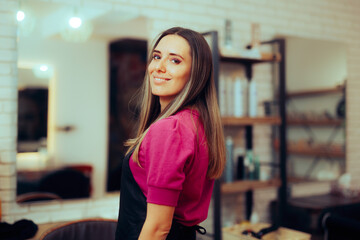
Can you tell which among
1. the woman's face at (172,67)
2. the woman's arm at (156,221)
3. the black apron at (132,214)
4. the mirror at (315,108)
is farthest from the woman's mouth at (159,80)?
the mirror at (315,108)

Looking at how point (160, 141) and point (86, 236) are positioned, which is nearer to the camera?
point (160, 141)

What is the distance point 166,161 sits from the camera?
114cm

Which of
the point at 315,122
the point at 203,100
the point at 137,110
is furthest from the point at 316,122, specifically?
the point at 203,100

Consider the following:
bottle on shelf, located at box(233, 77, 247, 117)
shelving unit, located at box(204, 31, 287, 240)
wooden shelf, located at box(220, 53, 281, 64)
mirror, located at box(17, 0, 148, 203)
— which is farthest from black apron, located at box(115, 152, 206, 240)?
wooden shelf, located at box(220, 53, 281, 64)

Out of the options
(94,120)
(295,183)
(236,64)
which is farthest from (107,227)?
(295,183)

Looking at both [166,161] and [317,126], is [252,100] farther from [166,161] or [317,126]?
[166,161]

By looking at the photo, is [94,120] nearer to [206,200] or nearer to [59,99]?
[59,99]

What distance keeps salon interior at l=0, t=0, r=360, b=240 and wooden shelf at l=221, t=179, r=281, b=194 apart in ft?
0.04

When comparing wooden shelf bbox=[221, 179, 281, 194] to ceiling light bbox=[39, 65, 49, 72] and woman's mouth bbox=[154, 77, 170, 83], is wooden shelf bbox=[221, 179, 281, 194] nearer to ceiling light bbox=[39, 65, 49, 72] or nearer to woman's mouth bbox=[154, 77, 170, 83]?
ceiling light bbox=[39, 65, 49, 72]

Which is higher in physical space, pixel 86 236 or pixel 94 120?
pixel 94 120

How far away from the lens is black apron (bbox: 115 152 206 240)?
126 cm

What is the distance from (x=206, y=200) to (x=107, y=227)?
2.13ft

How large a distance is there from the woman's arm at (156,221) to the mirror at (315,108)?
2659mm

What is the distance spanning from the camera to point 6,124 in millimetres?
2367
